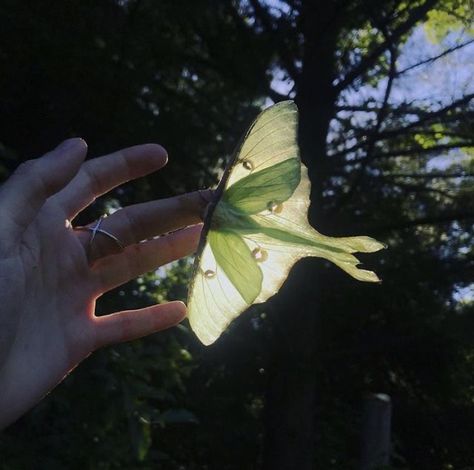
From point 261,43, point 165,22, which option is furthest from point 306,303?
point 165,22

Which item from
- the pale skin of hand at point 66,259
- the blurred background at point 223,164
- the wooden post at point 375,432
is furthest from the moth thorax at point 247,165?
the wooden post at point 375,432

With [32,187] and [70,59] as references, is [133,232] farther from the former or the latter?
[70,59]

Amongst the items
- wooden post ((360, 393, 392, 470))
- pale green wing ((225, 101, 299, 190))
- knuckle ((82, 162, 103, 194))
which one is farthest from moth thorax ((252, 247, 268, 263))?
wooden post ((360, 393, 392, 470))

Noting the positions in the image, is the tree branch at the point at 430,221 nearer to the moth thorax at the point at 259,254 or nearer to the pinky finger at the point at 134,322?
the pinky finger at the point at 134,322

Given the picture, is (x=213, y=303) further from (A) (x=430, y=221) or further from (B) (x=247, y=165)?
(A) (x=430, y=221)

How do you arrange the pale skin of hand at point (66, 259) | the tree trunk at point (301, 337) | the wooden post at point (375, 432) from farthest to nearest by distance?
the tree trunk at point (301, 337) → the wooden post at point (375, 432) → the pale skin of hand at point (66, 259)

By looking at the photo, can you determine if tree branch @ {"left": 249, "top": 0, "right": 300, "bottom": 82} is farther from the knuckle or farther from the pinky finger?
the pinky finger

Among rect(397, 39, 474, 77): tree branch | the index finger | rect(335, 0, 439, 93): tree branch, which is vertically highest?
rect(335, 0, 439, 93): tree branch

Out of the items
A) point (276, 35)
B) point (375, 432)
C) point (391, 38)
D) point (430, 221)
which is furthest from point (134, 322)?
point (430, 221)
